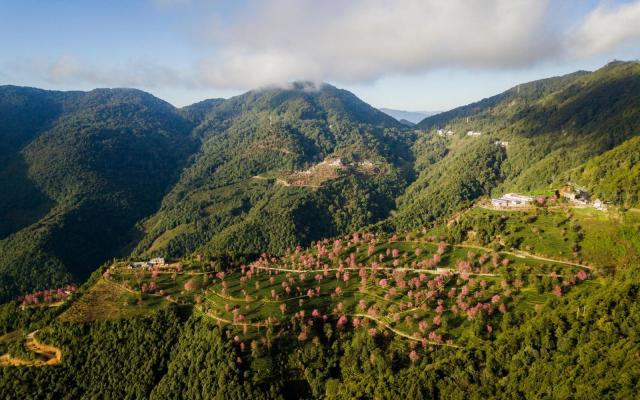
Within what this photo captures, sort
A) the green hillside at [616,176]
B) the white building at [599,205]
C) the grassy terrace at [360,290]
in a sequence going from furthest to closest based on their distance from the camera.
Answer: the white building at [599,205] → the green hillside at [616,176] → the grassy terrace at [360,290]

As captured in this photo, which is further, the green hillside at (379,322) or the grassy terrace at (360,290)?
the grassy terrace at (360,290)

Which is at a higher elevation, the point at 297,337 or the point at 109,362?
the point at 297,337

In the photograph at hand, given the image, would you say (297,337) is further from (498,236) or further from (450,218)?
(450,218)

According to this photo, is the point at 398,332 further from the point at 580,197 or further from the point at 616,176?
the point at 616,176

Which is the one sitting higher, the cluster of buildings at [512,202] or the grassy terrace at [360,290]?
the cluster of buildings at [512,202]

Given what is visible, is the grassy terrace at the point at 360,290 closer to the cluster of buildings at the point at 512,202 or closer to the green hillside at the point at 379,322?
the green hillside at the point at 379,322

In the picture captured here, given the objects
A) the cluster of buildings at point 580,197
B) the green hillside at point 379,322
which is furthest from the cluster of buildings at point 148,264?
the cluster of buildings at point 580,197

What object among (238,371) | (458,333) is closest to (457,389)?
(458,333)

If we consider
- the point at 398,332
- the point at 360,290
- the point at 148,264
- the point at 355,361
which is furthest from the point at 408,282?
the point at 148,264
